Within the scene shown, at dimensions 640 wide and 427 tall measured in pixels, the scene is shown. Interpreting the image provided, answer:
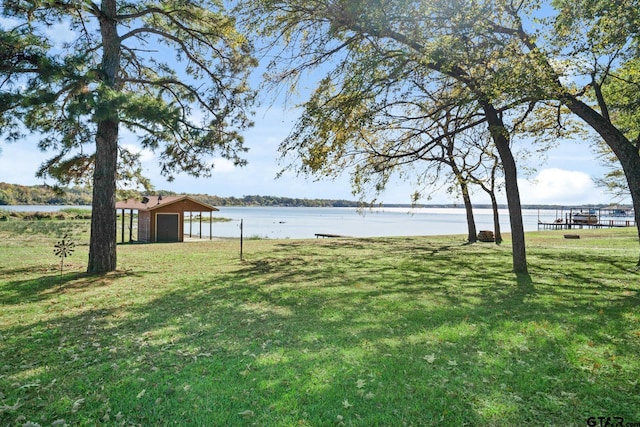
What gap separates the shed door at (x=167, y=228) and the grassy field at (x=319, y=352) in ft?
53.7

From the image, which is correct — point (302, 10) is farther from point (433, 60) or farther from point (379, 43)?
point (433, 60)

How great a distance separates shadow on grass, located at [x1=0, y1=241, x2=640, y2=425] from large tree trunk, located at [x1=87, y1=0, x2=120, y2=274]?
154 inches

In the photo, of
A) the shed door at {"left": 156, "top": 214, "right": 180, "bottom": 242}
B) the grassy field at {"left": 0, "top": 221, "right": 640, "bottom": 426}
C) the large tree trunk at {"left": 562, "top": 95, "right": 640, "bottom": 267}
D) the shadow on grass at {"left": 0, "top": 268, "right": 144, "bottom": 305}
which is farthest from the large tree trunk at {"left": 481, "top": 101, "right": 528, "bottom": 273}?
the shed door at {"left": 156, "top": 214, "right": 180, "bottom": 242}

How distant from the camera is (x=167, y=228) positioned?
25.8 metres

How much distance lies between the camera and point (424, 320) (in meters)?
5.99

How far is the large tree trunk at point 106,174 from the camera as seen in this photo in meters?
10.3

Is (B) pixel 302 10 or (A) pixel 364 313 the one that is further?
(B) pixel 302 10

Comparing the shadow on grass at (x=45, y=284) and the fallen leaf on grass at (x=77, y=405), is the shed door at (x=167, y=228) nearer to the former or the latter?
the shadow on grass at (x=45, y=284)

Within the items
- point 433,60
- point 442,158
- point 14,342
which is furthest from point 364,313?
point 442,158

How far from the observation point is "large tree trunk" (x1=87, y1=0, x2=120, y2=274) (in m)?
10.3

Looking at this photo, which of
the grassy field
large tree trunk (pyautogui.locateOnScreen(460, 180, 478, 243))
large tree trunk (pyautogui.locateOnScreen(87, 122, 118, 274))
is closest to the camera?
the grassy field

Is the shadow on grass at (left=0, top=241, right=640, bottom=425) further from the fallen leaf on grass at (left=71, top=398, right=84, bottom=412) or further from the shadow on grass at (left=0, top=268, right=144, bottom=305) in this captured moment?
the shadow on grass at (left=0, top=268, right=144, bottom=305)

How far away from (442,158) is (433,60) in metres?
11.3

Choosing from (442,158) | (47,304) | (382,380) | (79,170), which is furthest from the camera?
(442,158)
